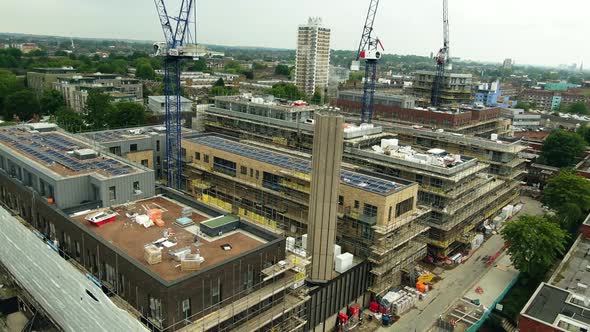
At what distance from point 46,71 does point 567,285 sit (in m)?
178

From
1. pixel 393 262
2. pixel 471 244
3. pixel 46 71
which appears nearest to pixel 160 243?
pixel 393 262

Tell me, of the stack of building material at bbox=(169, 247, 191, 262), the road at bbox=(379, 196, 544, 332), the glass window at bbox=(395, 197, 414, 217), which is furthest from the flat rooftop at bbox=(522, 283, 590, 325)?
the stack of building material at bbox=(169, 247, 191, 262)

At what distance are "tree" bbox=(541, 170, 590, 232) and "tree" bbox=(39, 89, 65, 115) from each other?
438 feet

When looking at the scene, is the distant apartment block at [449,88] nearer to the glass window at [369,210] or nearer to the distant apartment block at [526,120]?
the distant apartment block at [526,120]

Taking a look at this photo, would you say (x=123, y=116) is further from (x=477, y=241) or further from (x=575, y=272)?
(x=575, y=272)

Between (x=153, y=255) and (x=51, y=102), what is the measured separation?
124 metres

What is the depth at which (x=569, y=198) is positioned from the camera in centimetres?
7075

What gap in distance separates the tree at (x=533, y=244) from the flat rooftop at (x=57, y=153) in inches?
1828

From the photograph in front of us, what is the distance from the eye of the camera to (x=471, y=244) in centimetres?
6669

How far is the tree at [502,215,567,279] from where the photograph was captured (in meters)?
52.9

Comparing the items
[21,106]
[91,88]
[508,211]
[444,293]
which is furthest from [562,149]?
[21,106]

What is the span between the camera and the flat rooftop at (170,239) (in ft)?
108

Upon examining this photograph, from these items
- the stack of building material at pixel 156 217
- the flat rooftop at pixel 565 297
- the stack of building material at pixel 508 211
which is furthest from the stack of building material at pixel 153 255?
the stack of building material at pixel 508 211

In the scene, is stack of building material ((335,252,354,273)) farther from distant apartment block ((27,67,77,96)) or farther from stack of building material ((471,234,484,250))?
distant apartment block ((27,67,77,96))
